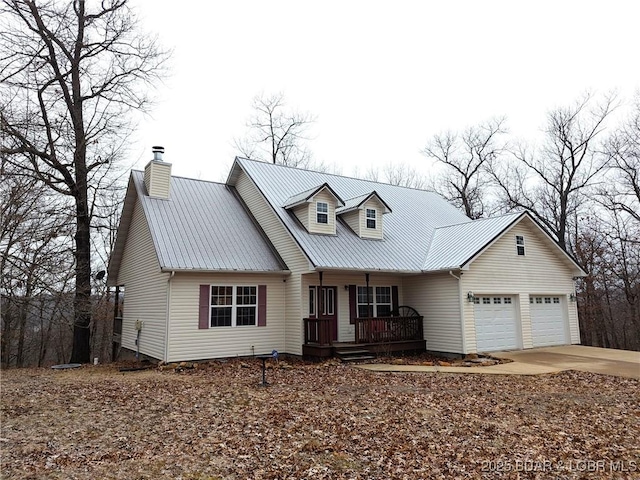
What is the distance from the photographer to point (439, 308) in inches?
615

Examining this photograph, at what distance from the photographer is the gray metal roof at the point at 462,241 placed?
15.3 m

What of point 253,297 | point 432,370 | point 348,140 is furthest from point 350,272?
point 348,140

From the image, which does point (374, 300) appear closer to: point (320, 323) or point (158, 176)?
point (320, 323)

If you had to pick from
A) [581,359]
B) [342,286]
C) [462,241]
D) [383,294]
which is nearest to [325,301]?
[342,286]

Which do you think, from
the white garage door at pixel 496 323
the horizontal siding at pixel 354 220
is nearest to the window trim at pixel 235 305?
the horizontal siding at pixel 354 220

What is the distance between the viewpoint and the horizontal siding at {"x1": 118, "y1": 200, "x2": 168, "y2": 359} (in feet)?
45.5

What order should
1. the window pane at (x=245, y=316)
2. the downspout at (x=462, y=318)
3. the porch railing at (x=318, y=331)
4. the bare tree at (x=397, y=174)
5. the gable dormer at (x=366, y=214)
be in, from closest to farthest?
the porch railing at (x=318, y=331) < the window pane at (x=245, y=316) < the downspout at (x=462, y=318) < the gable dormer at (x=366, y=214) < the bare tree at (x=397, y=174)

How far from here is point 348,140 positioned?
1437 inches

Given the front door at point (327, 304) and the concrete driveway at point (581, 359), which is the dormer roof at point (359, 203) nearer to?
the front door at point (327, 304)

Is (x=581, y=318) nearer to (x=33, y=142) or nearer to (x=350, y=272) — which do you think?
(x=350, y=272)

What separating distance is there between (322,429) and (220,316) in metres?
8.01

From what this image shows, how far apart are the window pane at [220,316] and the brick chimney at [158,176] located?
5.16 metres

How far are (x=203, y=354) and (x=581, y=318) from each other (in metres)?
24.4

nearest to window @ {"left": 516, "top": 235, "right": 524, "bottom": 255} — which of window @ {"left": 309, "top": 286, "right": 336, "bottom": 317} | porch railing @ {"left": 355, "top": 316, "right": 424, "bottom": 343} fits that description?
porch railing @ {"left": 355, "top": 316, "right": 424, "bottom": 343}
